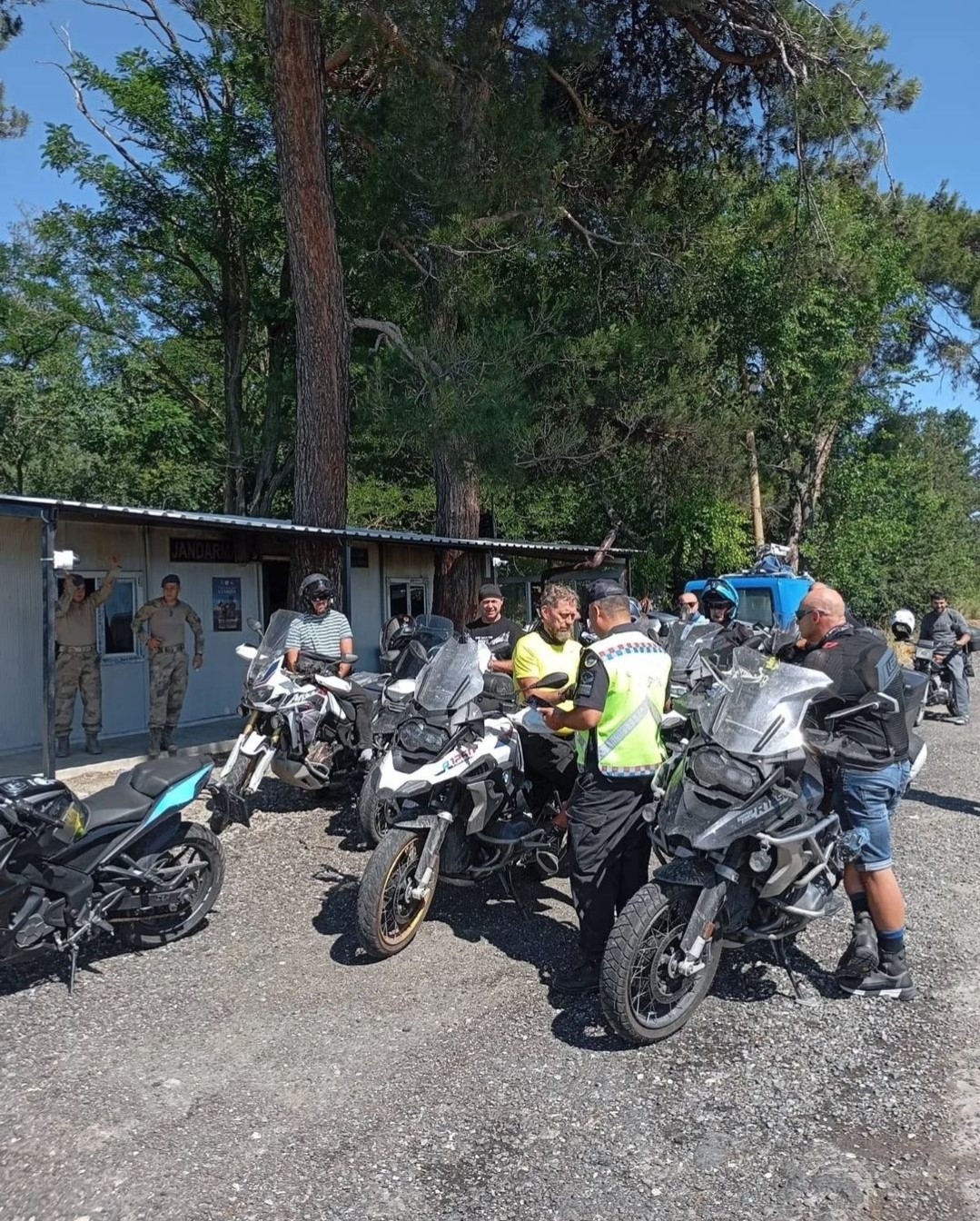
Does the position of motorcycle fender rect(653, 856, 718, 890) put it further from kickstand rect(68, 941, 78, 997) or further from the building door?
the building door

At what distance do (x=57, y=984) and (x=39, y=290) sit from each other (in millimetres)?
20975

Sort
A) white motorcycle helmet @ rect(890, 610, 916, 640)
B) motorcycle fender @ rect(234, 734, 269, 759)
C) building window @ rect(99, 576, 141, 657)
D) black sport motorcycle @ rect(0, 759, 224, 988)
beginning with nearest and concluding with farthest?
black sport motorcycle @ rect(0, 759, 224, 988) → white motorcycle helmet @ rect(890, 610, 916, 640) → motorcycle fender @ rect(234, 734, 269, 759) → building window @ rect(99, 576, 141, 657)

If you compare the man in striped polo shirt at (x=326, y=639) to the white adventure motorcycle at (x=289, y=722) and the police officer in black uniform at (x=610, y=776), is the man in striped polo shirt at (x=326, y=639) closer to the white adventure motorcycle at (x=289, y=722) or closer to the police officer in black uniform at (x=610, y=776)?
the white adventure motorcycle at (x=289, y=722)

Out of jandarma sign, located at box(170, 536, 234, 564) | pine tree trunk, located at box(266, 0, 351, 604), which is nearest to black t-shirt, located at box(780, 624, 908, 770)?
pine tree trunk, located at box(266, 0, 351, 604)

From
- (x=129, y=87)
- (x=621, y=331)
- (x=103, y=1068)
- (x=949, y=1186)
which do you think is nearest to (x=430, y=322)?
(x=621, y=331)

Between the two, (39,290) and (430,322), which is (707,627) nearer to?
(430,322)

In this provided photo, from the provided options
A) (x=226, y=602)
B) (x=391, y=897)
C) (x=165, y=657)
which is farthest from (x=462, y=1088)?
(x=226, y=602)

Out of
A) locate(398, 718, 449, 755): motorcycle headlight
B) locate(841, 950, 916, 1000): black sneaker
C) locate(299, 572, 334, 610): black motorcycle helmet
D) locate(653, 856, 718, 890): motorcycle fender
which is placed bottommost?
locate(841, 950, 916, 1000): black sneaker

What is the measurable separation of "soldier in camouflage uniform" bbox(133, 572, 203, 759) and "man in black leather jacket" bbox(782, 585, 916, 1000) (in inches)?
268

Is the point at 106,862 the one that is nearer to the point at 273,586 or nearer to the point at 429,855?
the point at 429,855

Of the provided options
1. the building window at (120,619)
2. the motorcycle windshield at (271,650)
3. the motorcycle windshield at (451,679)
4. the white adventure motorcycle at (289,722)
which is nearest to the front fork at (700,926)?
the motorcycle windshield at (451,679)

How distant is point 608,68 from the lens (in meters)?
13.5

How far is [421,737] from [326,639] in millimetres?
3151

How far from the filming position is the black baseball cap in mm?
4371
